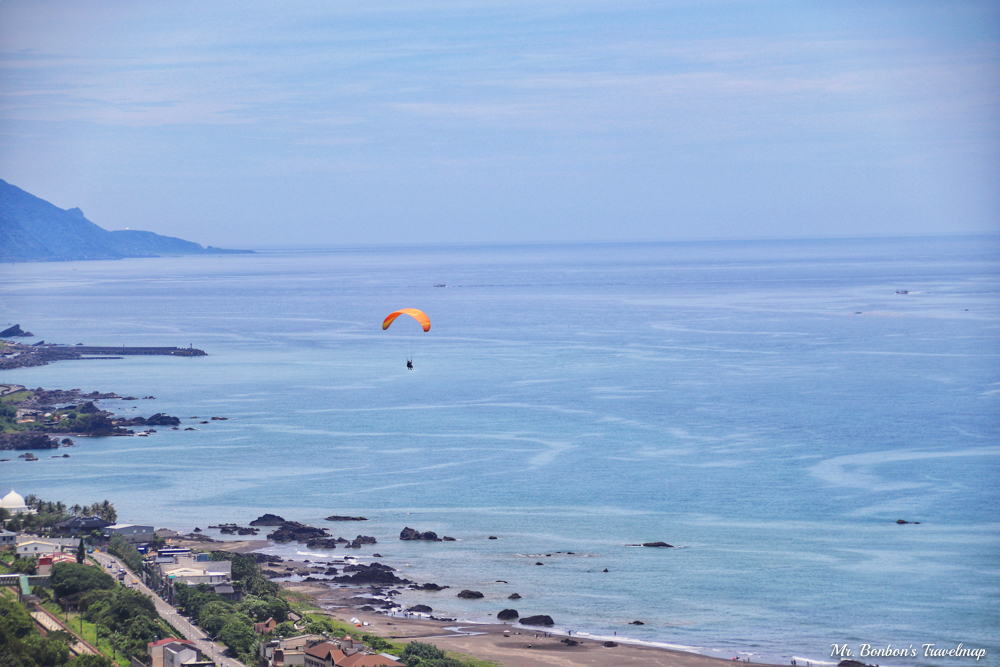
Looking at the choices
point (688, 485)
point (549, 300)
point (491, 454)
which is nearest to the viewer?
point (688, 485)

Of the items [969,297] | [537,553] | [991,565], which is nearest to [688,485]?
[537,553]

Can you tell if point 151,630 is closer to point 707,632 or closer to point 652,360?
point 707,632

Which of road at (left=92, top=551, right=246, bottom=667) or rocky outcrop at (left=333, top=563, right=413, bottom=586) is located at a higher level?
rocky outcrop at (left=333, top=563, right=413, bottom=586)

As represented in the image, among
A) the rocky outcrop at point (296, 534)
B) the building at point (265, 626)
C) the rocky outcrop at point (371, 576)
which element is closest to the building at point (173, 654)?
the building at point (265, 626)

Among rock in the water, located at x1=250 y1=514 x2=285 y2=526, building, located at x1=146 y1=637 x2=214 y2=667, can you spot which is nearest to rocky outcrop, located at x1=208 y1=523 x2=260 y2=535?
rock in the water, located at x1=250 y1=514 x2=285 y2=526

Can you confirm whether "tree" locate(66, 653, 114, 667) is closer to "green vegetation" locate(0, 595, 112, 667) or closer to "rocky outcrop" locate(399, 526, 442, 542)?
"green vegetation" locate(0, 595, 112, 667)

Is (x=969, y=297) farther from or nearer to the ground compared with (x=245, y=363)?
farther from the ground
